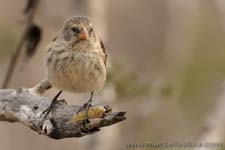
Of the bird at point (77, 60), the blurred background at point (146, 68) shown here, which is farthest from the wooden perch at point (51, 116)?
the blurred background at point (146, 68)

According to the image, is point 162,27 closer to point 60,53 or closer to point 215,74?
point 215,74

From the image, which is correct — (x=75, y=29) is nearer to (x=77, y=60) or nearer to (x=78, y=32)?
(x=78, y=32)

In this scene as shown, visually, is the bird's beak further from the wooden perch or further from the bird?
the wooden perch

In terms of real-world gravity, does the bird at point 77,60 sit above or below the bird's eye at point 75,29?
below

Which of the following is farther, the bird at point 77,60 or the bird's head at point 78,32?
the bird's head at point 78,32

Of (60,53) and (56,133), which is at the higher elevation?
(60,53)

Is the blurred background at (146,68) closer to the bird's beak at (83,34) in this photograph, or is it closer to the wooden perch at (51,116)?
the bird's beak at (83,34)

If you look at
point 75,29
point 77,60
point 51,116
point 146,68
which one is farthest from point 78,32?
point 146,68

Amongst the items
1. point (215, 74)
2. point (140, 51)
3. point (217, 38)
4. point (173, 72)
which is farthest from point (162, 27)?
point (173, 72)
